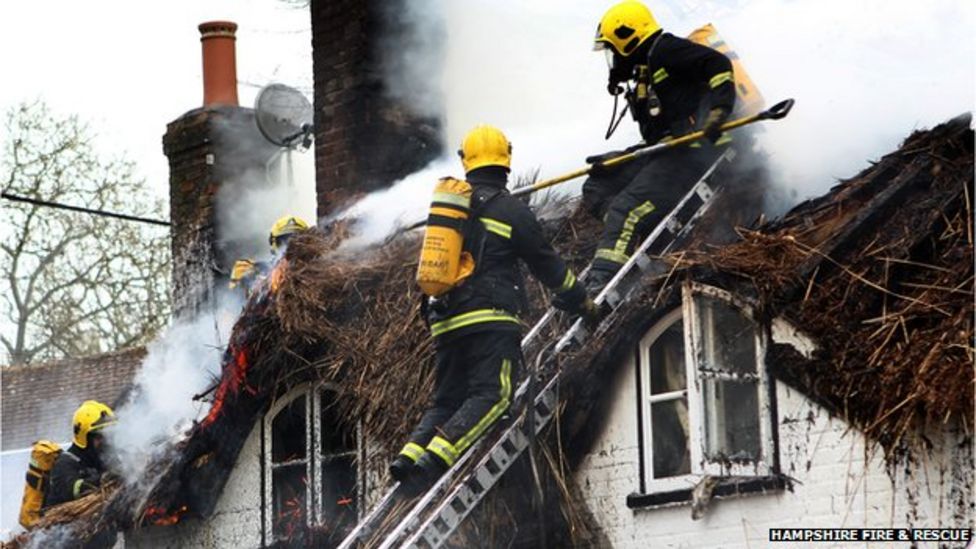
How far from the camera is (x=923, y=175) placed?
387 inches

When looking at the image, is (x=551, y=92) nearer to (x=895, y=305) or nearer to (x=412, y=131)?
(x=412, y=131)

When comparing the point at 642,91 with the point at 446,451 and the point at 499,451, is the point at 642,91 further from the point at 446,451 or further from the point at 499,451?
the point at 446,451

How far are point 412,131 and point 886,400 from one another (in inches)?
245

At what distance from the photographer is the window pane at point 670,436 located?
10336 mm

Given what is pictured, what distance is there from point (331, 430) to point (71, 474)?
10.6 ft

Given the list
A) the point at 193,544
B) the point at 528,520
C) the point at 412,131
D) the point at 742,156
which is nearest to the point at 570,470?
the point at 528,520

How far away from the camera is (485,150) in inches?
414

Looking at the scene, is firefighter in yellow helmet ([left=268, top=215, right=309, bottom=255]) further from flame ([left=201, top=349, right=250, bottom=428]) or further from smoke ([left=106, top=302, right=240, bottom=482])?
flame ([left=201, top=349, right=250, bottom=428])

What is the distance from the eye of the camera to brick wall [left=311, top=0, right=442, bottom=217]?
14391 mm

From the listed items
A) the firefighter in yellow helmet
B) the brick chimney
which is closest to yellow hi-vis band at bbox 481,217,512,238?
the firefighter in yellow helmet

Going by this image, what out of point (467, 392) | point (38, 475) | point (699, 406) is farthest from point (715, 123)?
point (38, 475)

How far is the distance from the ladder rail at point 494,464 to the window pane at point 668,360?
0.40m

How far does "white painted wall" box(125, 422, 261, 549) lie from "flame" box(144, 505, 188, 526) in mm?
157

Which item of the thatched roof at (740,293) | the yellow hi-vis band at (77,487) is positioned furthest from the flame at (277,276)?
the yellow hi-vis band at (77,487)
